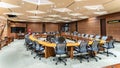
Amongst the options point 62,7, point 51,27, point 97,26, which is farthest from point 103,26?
point 51,27

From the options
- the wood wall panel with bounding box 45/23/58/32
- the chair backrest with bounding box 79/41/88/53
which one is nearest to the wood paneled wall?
the wood wall panel with bounding box 45/23/58/32

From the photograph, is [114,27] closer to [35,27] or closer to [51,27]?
[51,27]

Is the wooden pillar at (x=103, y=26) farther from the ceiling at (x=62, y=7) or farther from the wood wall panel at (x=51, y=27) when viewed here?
the wood wall panel at (x=51, y=27)

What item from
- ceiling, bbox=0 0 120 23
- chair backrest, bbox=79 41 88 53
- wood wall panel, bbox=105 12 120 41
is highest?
ceiling, bbox=0 0 120 23

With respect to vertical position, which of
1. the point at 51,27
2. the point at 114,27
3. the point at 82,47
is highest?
the point at 51,27

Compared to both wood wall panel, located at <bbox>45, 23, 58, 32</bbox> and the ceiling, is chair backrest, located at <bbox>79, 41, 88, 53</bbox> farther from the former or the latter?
Answer: wood wall panel, located at <bbox>45, 23, 58, 32</bbox>

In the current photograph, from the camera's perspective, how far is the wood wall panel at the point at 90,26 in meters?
14.0

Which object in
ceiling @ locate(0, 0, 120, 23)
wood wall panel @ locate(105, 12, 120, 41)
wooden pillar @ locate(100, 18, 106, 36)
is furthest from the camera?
wooden pillar @ locate(100, 18, 106, 36)

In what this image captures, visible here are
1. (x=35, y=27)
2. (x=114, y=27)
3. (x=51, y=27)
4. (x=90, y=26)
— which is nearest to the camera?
(x=114, y=27)

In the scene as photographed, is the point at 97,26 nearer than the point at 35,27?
Yes

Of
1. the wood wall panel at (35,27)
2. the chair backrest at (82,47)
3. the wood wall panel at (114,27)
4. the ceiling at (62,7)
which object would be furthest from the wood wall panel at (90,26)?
the chair backrest at (82,47)

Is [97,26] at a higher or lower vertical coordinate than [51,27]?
lower

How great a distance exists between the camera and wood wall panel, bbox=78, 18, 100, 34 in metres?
14.0

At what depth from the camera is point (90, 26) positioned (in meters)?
15.4
